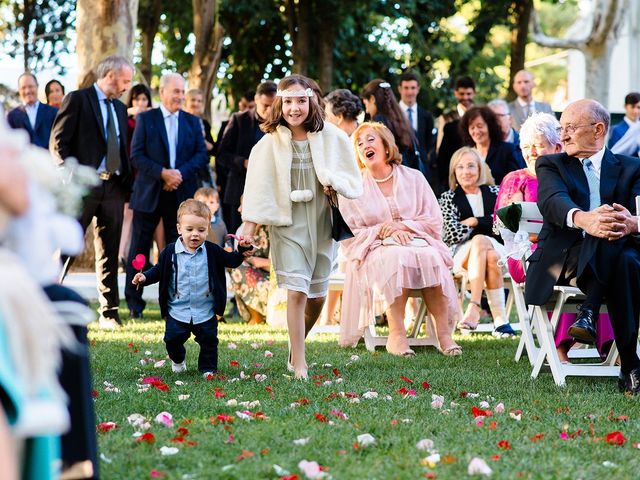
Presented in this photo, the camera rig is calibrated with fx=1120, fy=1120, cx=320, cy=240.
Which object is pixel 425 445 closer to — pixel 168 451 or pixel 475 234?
pixel 168 451

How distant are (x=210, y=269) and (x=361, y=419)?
2106 millimetres

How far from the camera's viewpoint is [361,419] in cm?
575

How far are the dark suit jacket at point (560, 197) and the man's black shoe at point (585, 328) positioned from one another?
0.45 meters

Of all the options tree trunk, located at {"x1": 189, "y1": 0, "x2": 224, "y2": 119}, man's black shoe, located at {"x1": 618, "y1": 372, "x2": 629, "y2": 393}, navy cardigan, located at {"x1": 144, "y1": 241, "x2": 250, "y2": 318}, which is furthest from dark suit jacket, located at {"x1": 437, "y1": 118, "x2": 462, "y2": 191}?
tree trunk, located at {"x1": 189, "y1": 0, "x2": 224, "y2": 119}

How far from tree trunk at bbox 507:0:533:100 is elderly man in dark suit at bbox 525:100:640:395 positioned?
45.2 feet

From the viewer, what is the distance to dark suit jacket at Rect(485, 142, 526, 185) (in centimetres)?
1172

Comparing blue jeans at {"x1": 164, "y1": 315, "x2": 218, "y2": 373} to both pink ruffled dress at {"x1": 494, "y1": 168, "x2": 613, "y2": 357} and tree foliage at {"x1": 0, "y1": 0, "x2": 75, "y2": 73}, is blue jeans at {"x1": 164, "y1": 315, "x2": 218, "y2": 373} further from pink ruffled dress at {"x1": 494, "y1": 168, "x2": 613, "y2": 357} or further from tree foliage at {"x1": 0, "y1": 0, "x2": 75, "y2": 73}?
tree foliage at {"x1": 0, "y1": 0, "x2": 75, "y2": 73}

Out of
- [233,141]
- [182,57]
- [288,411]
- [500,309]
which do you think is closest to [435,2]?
[182,57]

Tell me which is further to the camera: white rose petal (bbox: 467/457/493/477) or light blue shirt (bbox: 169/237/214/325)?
light blue shirt (bbox: 169/237/214/325)

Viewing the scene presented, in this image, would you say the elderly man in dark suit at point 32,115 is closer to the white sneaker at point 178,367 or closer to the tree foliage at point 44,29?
the white sneaker at point 178,367

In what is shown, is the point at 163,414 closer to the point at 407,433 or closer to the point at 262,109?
the point at 407,433

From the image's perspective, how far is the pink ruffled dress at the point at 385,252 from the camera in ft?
29.9

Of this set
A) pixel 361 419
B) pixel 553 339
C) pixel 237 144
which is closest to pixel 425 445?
pixel 361 419

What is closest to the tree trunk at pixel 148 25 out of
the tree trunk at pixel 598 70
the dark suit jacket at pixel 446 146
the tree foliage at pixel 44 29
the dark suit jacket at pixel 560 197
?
the tree foliage at pixel 44 29
